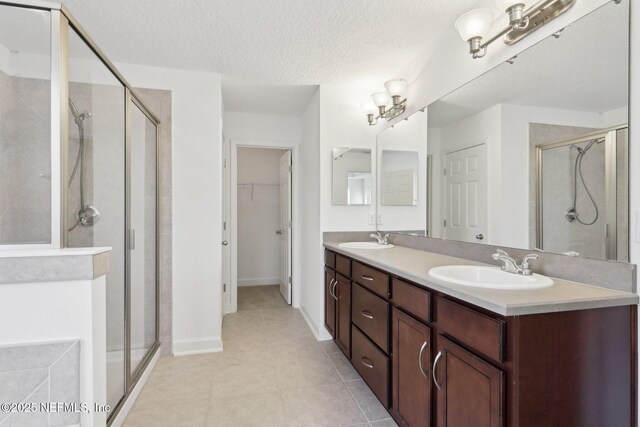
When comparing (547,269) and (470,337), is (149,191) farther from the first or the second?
(547,269)

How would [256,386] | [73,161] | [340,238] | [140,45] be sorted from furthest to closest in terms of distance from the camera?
[340,238]
[140,45]
[256,386]
[73,161]

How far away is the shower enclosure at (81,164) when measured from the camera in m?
1.13

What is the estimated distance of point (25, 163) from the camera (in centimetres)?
132

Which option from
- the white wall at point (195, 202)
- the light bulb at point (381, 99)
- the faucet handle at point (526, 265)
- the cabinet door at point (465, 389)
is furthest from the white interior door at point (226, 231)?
the faucet handle at point (526, 265)

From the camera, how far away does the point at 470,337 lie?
1077 mm

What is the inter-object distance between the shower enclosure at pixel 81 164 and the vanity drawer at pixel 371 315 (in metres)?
1.43

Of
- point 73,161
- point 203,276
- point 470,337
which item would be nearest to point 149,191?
point 203,276

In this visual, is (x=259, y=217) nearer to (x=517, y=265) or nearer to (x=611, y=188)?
(x=517, y=265)

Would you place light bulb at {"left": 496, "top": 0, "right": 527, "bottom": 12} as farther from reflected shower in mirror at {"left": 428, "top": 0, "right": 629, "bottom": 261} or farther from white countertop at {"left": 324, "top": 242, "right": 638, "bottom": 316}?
white countertop at {"left": 324, "top": 242, "right": 638, "bottom": 316}

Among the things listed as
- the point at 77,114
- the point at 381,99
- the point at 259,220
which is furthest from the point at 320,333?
the point at 259,220

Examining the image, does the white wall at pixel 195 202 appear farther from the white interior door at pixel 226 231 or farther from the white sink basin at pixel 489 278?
the white sink basin at pixel 489 278

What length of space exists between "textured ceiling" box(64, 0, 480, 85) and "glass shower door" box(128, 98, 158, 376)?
0.52 metres

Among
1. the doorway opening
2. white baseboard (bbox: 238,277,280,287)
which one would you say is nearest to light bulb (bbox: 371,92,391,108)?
the doorway opening

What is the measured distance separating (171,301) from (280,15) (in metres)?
2.31
